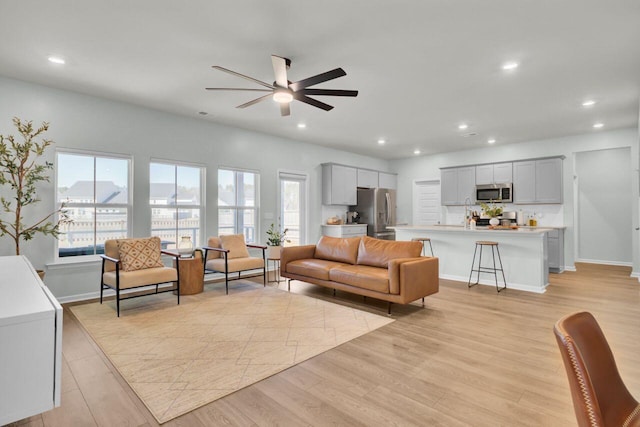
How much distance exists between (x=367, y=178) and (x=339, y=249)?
400cm

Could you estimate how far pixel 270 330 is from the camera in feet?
11.4

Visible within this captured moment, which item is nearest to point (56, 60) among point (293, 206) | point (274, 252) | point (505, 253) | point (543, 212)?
point (274, 252)

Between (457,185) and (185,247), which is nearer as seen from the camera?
(185,247)

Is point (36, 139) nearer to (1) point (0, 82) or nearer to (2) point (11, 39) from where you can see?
(1) point (0, 82)

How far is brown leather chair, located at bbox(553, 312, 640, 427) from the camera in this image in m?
0.98

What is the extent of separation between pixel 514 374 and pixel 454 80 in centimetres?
320

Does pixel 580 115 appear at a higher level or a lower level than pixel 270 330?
higher

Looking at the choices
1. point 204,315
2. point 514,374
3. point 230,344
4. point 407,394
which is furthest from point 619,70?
point 204,315

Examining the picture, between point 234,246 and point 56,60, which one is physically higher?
point 56,60

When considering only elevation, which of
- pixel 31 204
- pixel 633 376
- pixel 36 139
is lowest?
pixel 633 376

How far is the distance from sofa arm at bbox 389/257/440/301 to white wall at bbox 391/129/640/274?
4567 mm

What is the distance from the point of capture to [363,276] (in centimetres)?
417

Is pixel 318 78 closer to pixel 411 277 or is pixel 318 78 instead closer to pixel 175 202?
pixel 411 277

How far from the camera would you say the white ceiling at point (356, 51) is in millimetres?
2680
